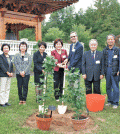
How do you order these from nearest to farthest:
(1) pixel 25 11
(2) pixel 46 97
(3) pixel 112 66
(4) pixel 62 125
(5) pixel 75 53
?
(2) pixel 46 97, (4) pixel 62 125, (3) pixel 112 66, (5) pixel 75 53, (1) pixel 25 11

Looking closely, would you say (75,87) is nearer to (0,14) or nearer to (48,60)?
(48,60)

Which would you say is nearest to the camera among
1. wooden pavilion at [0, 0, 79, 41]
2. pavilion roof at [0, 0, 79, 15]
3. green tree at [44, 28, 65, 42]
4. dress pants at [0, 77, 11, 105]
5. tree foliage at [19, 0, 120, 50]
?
dress pants at [0, 77, 11, 105]

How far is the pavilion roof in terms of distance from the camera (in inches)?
464

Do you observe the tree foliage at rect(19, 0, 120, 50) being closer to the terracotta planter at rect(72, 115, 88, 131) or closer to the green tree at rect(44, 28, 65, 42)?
the green tree at rect(44, 28, 65, 42)

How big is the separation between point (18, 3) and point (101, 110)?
9.78 m

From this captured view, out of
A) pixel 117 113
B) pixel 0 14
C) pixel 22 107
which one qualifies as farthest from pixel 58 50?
pixel 0 14

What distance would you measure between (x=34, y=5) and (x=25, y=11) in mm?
978

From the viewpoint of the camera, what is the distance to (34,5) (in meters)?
12.5

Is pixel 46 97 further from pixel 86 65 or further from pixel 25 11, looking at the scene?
pixel 25 11

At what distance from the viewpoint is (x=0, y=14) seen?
36.8 ft

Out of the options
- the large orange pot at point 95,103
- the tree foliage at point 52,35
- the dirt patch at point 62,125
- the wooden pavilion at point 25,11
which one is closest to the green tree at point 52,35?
the tree foliage at point 52,35

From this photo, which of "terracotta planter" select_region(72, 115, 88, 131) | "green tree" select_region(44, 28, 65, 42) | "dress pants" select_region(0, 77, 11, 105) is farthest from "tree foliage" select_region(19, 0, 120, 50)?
"terracotta planter" select_region(72, 115, 88, 131)

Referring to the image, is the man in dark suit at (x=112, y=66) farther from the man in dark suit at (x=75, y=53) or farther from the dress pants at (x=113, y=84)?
the man in dark suit at (x=75, y=53)

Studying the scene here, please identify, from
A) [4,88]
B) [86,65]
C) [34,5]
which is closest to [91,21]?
[34,5]
